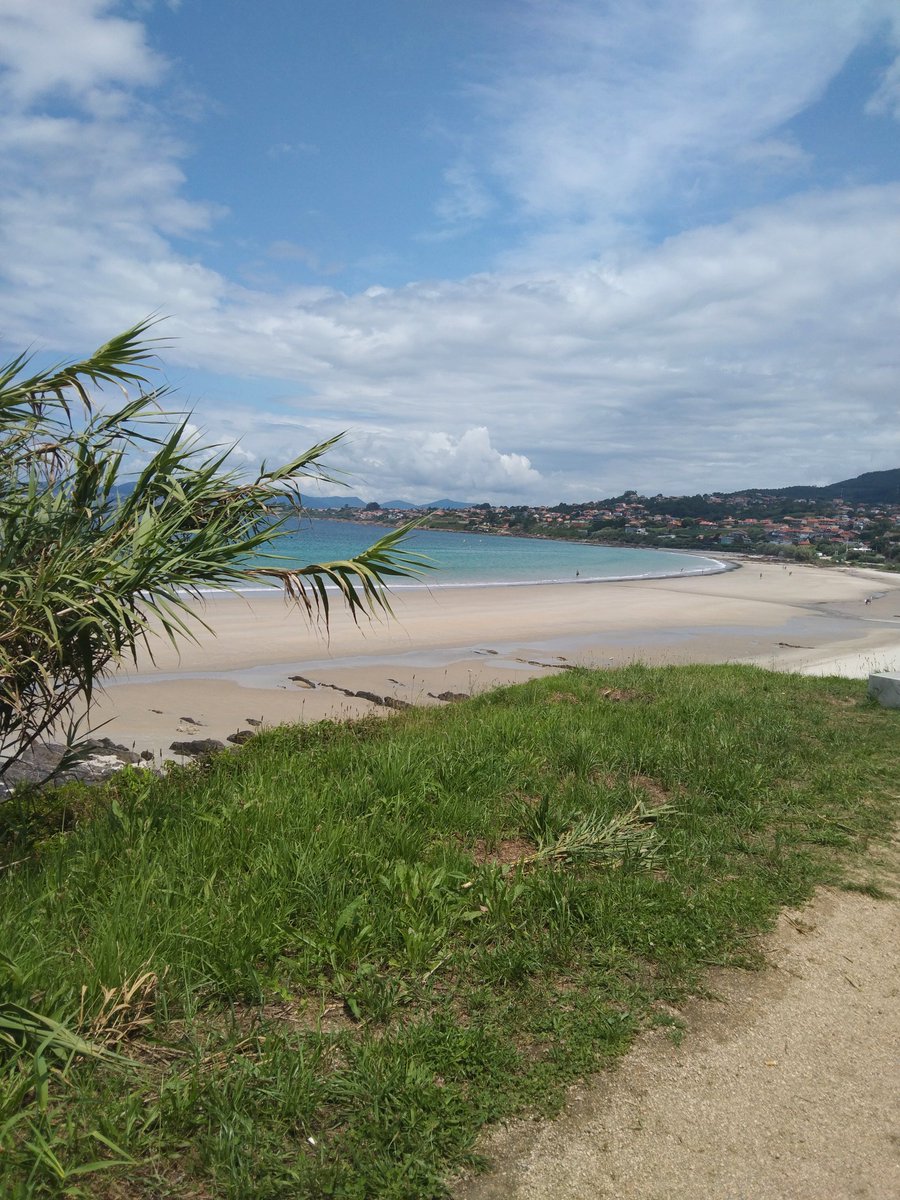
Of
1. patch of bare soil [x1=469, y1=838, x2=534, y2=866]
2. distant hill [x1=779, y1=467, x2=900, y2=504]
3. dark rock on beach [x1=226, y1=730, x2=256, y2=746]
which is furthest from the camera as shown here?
distant hill [x1=779, y1=467, x2=900, y2=504]

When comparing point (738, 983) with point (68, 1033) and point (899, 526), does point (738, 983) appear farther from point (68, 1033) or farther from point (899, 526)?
point (899, 526)

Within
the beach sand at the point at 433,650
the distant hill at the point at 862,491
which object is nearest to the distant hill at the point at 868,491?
the distant hill at the point at 862,491

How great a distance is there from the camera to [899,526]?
118m

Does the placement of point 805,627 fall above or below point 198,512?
below

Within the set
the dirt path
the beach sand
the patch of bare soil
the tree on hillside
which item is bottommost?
the beach sand

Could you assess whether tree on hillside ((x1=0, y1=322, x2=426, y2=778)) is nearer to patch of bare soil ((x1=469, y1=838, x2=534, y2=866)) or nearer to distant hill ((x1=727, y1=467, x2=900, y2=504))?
patch of bare soil ((x1=469, y1=838, x2=534, y2=866))

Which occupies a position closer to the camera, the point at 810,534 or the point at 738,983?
the point at 738,983

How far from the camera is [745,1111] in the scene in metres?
2.74

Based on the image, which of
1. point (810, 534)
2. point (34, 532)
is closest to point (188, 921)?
point (34, 532)

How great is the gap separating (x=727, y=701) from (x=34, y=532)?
284 inches

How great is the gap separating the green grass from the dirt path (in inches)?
5.5

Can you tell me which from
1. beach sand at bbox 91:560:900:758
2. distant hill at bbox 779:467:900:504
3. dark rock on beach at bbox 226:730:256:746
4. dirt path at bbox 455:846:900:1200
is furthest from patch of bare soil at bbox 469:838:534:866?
distant hill at bbox 779:467:900:504

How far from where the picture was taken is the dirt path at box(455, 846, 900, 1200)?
2.42 metres

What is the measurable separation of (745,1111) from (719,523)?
155 metres
